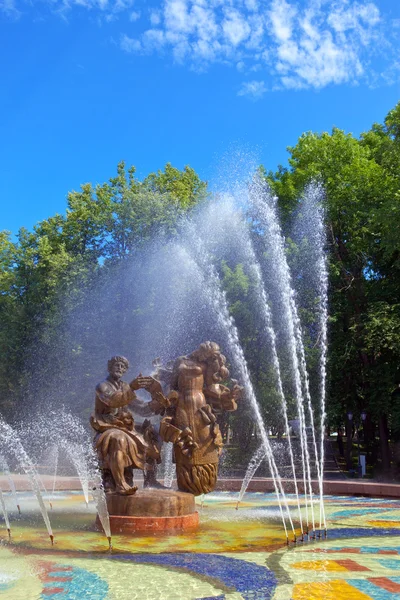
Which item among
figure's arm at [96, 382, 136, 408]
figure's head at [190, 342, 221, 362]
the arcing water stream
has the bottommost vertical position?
figure's arm at [96, 382, 136, 408]

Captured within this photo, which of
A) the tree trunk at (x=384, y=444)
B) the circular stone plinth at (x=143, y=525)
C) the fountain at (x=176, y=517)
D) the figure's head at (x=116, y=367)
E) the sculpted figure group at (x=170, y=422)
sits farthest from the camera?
the tree trunk at (x=384, y=444)

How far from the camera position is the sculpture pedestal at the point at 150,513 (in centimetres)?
829

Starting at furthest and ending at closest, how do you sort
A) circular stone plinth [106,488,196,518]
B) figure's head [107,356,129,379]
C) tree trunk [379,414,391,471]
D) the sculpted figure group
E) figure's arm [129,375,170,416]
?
tree trunk [379,414,391,471], figure's head [107,356,129,379], figure's arm [129,375,170,416], the sculpted figure group, circular stone plinth [106,488,196,518]

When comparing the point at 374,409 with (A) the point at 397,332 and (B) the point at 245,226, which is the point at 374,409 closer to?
(A) the point at 397,332

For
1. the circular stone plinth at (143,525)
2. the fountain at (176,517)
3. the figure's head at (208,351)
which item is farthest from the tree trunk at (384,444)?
the circular stone plinth at (143,525)

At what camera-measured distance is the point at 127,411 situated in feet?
29.9

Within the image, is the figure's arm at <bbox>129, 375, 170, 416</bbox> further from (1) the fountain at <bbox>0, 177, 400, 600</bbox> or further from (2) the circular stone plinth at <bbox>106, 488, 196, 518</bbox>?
(2) the circular stone plinth at <bbox>106, 488, 196, 518</bbox>

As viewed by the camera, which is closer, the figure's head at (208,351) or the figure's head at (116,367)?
the figure's head at (116,367)

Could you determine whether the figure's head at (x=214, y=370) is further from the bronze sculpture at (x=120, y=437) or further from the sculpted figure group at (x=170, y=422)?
the bronze sculpture at (x=120, y=437)

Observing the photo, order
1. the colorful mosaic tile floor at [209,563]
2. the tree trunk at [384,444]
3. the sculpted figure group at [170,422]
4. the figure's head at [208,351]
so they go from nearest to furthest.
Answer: the colorful mosaic tile floor at [209,563] < the sculpted figure group at [170,422] < the figure's head at [208,351] < the tree trunk at [384,444]

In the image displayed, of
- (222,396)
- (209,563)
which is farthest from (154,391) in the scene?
(209,563)

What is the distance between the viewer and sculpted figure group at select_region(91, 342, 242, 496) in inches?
346

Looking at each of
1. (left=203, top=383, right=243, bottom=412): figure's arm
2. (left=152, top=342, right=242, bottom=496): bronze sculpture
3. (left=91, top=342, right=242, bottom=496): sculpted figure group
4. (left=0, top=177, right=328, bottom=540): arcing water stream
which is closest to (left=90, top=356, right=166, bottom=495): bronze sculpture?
(left=91, top=342, right=242, bottom=496): sculpted figure group

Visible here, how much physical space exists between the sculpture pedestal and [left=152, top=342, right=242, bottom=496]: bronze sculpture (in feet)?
1.85
